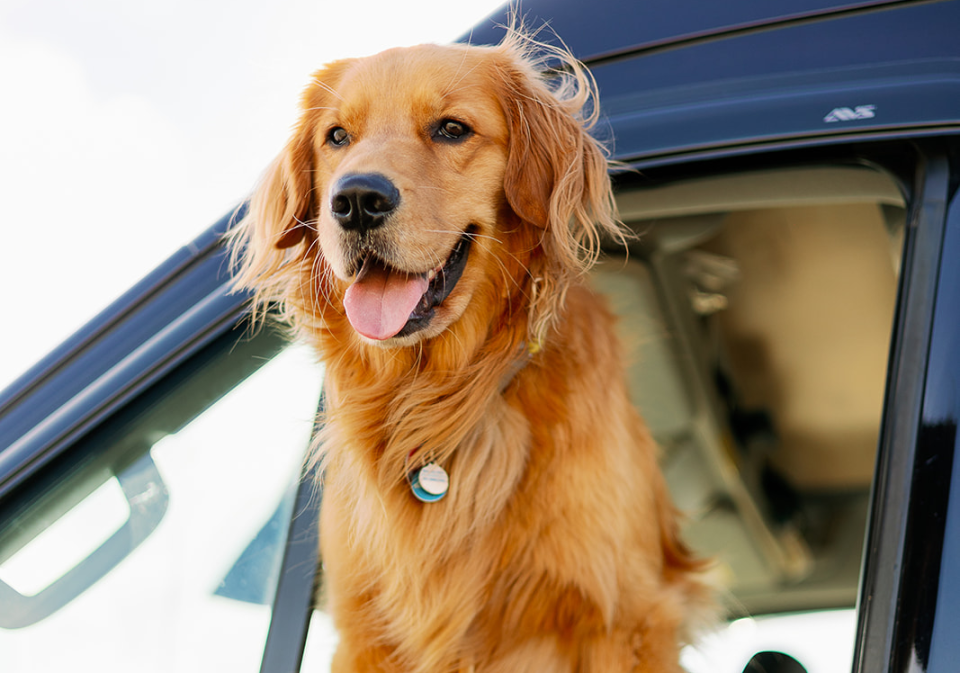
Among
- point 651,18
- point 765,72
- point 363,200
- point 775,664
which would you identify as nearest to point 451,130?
point 363,200

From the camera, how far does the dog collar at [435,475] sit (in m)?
1.81

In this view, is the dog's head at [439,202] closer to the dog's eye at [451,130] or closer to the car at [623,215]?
the dog's eye at [451,130]

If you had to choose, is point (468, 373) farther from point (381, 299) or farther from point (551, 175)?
point (551, 175)

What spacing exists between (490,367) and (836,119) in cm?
92

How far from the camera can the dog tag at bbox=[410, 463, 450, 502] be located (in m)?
1.81

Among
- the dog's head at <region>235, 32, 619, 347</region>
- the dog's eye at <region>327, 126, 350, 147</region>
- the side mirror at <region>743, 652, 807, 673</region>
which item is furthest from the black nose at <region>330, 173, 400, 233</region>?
the side mirror at <region>743, 652, 807, 673</region>

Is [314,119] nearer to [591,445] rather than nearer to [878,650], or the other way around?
[591,445]

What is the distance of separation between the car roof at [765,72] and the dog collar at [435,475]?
56 cm

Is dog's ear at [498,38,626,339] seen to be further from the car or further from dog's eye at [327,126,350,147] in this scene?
dog's eye at [327,126,350,147]

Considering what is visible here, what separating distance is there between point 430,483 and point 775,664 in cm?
81

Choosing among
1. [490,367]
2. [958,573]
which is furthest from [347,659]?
[958,573]

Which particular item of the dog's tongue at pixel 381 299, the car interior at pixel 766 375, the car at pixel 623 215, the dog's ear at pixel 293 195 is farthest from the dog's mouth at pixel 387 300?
the car interior at pixel 766 375

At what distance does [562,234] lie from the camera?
180 centimetres

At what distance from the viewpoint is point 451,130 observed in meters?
1.86
